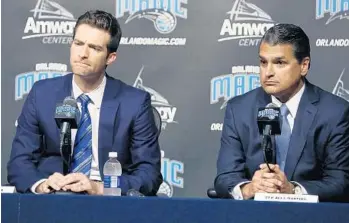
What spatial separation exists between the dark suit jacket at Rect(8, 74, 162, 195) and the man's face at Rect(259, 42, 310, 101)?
1.98 ft

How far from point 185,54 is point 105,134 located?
4.70 feet

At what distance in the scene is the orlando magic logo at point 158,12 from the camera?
643cm

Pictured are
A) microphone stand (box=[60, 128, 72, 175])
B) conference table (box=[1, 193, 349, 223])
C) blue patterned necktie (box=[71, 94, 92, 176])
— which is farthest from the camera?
blue patterned necktie (box=[71, 94, 92, 176])

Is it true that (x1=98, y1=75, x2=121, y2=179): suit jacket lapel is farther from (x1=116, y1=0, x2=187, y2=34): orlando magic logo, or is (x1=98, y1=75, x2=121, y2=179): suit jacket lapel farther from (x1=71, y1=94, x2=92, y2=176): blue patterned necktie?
(x1=116, y1=0, x2=187, y2=34): orlando magic logo

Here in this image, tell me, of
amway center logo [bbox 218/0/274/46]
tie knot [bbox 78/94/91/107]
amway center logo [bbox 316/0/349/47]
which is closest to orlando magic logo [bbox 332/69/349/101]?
amway center logo [bbox 316/0/349/47]

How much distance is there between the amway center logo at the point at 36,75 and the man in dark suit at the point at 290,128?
1639 millimetres

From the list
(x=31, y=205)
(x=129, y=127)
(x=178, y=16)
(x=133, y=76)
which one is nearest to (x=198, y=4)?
(x=178, y=16)

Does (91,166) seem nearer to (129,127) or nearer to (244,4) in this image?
(129,127)

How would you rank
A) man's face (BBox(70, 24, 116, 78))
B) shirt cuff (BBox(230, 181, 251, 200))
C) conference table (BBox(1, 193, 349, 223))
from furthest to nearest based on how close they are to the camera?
man's face (BBox(70, 24, 116, 78))
shirt cuff (BBox(230, 181, 251, 200))
conference table (BBox(1, 193, 349, 223))

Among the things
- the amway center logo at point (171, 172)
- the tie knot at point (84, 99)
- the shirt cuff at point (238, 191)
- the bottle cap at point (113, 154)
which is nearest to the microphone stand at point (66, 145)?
the bottle cap at point (113, 154)

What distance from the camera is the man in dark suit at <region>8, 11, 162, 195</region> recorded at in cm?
507

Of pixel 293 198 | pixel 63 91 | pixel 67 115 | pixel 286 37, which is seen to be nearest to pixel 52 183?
pixel 67 115

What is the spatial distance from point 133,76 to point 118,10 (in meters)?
0.40

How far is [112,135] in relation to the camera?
5.14 m
